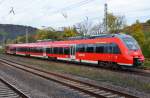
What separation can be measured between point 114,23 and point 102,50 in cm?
5554

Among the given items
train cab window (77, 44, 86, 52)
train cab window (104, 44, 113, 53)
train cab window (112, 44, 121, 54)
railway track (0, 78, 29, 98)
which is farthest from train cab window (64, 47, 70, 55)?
railway track (0, 78, 29, 98)

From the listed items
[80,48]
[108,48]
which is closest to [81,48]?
[80,48]

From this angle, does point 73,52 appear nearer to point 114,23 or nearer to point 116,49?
point 116,49

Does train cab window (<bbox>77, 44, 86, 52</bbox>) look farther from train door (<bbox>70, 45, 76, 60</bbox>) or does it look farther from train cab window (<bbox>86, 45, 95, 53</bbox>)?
train door (<bbox>70, 45, 76, 60</bbox>)

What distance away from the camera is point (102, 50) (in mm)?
31125

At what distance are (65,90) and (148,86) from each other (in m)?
4.35

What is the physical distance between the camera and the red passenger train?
27.8 meters

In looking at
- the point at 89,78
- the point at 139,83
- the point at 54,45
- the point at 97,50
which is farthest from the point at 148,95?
the point at 54,45

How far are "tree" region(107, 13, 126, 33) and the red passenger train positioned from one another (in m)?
39.6

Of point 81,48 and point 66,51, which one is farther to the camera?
point 66,51

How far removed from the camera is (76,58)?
37.0 metres

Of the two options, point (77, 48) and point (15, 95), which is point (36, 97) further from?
point (77, 48)

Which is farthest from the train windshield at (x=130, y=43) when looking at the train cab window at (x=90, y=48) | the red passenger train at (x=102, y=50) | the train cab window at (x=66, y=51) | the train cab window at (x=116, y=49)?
the train cab window at (x=66, y=51)

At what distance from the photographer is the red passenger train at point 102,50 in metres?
27.8
